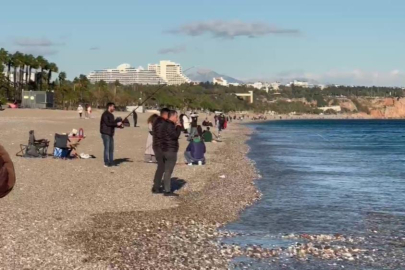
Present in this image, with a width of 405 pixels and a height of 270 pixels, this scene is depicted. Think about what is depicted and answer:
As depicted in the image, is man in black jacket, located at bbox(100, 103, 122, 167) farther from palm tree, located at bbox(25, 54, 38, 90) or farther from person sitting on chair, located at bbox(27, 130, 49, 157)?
palm tree, located at bbox(25, 54, 38, 90)

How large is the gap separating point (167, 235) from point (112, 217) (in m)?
1.51

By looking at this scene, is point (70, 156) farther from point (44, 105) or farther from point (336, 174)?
point (44, 105)

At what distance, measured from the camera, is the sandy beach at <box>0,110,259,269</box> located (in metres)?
7.72

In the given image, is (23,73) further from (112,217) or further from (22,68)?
(112,217)

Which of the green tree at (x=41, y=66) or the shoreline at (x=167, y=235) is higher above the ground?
the green tree at (x=41, y=66)

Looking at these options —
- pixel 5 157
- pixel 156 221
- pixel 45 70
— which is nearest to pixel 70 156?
pixel 156 221

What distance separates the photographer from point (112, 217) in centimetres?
1064

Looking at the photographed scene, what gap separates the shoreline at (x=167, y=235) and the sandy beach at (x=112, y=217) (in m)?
0.01

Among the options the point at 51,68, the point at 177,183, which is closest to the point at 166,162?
the point at 177,183

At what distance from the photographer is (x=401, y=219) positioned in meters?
11.8

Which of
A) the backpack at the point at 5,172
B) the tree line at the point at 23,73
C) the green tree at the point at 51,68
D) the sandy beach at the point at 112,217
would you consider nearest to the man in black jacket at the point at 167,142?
the sandy beach at the point at 112,217

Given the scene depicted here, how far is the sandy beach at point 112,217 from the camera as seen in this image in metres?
7.72

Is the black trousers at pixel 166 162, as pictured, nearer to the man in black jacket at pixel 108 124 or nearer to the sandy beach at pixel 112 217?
the sandy beach at pixel 112 217

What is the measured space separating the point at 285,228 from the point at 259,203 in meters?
3.10
